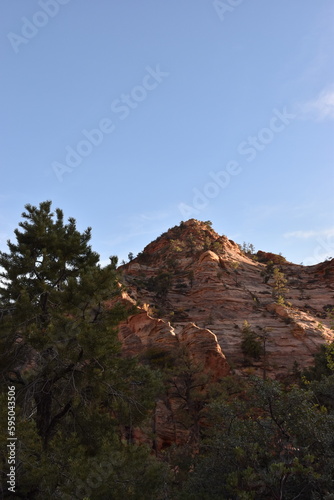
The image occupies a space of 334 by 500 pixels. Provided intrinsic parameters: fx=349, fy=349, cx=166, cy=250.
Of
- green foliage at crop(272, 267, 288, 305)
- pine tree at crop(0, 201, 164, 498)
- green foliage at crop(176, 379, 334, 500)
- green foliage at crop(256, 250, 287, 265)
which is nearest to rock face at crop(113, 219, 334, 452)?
green foliage at crop(272, 267, 288, 305)

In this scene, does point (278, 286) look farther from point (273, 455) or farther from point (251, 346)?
point (273, 455)

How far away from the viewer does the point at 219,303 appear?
1916 inches

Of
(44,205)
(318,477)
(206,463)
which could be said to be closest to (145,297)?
(44,205)

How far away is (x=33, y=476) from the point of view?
8609mm

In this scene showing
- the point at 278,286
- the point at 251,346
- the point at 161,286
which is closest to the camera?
the point at 251,346

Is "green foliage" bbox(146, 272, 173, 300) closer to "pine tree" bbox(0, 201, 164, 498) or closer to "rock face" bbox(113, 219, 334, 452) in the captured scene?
"rock face" bbox(113, 219, 334, 452)

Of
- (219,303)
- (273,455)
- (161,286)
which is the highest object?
(161,286)

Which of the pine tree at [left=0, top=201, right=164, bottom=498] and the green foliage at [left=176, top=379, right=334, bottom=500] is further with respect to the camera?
the pine tree at [left=0, top=201, right=164, bottom=498]

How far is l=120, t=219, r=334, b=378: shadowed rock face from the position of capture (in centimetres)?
3456

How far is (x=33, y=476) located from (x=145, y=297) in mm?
44232

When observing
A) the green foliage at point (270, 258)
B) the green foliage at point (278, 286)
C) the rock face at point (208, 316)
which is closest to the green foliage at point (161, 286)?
the rock face at point (208, 316)

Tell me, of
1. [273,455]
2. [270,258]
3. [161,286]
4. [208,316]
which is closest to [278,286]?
[208,316]

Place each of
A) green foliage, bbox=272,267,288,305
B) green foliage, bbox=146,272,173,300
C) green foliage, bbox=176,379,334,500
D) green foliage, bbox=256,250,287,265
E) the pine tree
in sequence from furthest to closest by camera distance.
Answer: green foliage, bbox=256,250,287,265 → green foliage, bbox=272,267,288,305 → green foliage, bbox=146,272,173,300 → the pine tree → green foliage, bbox=176,379,334,500

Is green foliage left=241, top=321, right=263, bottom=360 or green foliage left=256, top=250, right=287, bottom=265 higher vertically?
green foliage left=256, top=250, right=287, bottom=265
